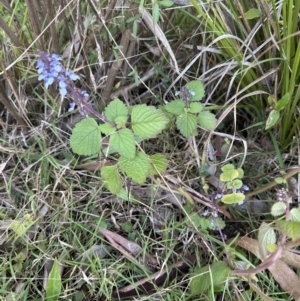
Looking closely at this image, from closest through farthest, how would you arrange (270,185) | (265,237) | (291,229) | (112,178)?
1. (291,229)
2. (265,237)
3. (112,178)
4. (270,185)

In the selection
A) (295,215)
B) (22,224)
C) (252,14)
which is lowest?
(22,224)

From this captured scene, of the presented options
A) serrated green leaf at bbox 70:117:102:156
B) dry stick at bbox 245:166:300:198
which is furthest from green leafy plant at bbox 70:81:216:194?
dry stick at bbox 245:166:300:198

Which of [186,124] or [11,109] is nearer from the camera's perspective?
[186,124]

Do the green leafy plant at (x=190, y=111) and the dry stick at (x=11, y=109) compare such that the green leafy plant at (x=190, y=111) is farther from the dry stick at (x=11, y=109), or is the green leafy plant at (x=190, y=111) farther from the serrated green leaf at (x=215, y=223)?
the dry stick at (x=11, y=109)

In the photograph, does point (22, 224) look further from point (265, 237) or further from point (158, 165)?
point (265, 237)

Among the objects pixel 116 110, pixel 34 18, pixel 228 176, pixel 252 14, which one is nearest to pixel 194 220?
pixel 228 176

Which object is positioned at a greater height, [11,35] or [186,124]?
[11,35]

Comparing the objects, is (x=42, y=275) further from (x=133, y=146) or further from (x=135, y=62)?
(x=135, y=62)
